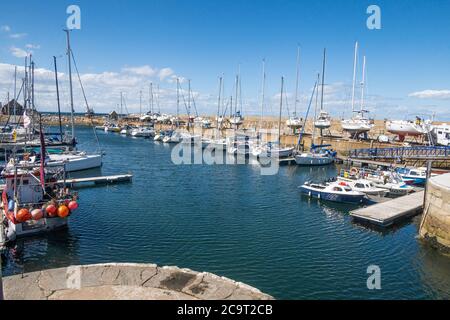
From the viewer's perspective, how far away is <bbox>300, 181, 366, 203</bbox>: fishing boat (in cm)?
3572

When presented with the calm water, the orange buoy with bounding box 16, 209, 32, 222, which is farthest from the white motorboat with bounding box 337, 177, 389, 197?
the orange buoy with bounding box 16, 209, 32, 222

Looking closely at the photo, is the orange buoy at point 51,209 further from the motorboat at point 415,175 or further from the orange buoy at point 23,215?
the motorboat at point 415,175

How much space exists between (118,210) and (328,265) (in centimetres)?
1994

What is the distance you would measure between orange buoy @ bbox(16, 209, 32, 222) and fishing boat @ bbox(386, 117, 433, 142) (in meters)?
67.0

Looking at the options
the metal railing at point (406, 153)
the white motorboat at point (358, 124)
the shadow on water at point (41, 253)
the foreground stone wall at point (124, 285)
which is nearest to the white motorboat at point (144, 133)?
the white motorboat at point (358, 124)

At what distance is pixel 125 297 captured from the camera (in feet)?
40.0

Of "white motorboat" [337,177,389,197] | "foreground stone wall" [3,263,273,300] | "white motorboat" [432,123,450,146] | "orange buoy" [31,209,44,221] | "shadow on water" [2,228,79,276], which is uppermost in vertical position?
"white motorboat" [432,123,450,146]

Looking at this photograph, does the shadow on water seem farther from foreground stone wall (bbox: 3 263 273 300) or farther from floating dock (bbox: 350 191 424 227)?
floating dock (bbox: 350 191 424 227)

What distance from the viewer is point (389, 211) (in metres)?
30.4

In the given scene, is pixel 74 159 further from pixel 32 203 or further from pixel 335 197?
pixel 335 197

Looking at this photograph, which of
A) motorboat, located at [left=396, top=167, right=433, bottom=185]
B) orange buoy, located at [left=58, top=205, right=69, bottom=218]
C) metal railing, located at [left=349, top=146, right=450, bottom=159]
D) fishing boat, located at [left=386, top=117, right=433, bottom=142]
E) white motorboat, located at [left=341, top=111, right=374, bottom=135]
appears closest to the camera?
orange buoy, located at [left=58, top=205, right=69, bottom=218]

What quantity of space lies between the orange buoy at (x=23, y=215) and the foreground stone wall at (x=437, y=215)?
28348 millimetres

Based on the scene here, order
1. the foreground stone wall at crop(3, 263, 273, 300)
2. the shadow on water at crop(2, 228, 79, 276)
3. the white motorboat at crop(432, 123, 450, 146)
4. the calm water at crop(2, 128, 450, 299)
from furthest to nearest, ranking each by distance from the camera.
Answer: the white motorboat at crop(432, 123, 450, 146), the shadow on water at crop(2, 228, 79, 276), the calm water at crop(2, 128, 450, 299), the foreground stone wall at crop(3, 263, 273, 300)
